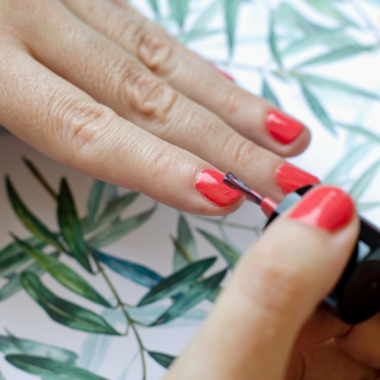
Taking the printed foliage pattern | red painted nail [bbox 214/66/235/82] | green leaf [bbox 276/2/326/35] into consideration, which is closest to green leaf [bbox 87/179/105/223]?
the printed foliage pattern

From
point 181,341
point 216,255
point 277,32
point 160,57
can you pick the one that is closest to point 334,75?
point 277,32

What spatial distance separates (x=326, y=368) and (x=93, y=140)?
398 mm

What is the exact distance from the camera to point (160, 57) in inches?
30.8

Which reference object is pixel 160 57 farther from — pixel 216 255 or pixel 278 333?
pixel 278 333

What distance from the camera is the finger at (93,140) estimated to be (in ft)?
1.76

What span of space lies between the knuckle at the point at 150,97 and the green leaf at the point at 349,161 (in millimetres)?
279

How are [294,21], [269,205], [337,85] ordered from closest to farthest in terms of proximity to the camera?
[269,205]
[337,85]
[294,21]

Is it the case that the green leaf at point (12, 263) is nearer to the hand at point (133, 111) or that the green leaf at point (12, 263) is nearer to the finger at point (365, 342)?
the hand at point (133, 111)

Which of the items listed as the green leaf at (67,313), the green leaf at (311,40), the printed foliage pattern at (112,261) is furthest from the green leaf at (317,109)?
the green leaf at (67,313)

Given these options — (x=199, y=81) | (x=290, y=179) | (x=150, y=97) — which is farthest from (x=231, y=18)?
(x=290, y=179)

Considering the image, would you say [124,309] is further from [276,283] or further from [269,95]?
[269,95]

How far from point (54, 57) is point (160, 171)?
288 mm

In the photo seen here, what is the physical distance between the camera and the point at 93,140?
1.87 feet

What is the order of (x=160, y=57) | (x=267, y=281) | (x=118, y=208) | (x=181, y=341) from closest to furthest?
(x=267, y=281) < (x=181, y=341) < (x=118, y=208) < (x=160, y=57)
